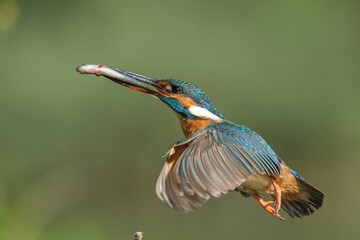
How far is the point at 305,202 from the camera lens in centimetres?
270

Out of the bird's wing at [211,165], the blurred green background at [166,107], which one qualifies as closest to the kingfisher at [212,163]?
the bird's wing at [211,165]

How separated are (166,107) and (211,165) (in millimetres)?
3692

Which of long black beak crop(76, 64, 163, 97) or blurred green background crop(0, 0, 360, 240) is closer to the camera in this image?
long black beak crop(76, 64, 163, 97)

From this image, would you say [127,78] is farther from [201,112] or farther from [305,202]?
[305,202]

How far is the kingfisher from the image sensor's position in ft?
6.88

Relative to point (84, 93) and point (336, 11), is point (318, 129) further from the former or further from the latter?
point (84, 93)

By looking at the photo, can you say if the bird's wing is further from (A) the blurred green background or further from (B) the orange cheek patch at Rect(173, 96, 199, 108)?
(A) the blurred green background

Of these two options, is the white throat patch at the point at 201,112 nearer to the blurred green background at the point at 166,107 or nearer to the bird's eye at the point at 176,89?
the bird's eye at the point at 176,89

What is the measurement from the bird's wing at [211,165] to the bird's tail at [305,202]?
0.14 m

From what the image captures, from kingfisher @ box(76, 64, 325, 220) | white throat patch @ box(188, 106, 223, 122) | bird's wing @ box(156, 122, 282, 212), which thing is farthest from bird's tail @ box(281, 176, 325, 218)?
white throat patch @ box(188, 106, 223, 122)

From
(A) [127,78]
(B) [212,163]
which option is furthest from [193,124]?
(B) [212,163]

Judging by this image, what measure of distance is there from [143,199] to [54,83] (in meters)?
Result: 1.19

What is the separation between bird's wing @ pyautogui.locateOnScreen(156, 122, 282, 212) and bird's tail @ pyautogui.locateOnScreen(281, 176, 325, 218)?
138 millimetres

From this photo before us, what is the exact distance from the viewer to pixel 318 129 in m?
6.07
